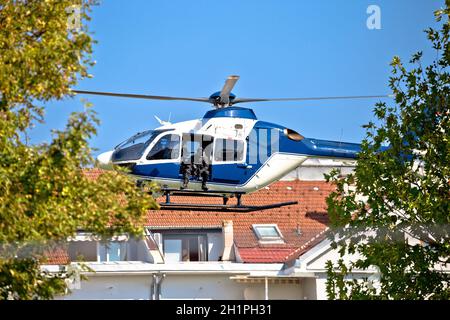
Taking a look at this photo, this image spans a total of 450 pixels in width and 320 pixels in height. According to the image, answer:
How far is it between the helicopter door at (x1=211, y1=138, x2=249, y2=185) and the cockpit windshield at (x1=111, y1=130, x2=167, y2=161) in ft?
3.74

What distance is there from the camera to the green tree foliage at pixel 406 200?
13969 mm

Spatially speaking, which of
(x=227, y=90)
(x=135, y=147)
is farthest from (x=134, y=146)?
(x=227, y=90)

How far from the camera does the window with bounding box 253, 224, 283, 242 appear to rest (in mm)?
25072

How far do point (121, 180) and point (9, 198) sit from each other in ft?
3.73

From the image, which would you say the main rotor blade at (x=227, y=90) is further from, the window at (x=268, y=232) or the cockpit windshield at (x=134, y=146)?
the window at (x=268, y=232)

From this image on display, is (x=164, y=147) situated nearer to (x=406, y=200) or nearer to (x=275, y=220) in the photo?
(x=406, y=200)

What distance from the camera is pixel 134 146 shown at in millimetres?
17594

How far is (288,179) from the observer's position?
1139 inches

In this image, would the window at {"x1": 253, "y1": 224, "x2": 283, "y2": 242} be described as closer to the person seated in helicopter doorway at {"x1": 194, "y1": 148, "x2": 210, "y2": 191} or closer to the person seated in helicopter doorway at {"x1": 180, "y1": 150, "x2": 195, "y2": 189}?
the person seated in helicopter doorway at {"x1": 194, "y1": 148, "x2": 210, "y2": 191}

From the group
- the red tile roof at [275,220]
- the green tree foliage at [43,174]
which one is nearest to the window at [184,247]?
the red tile roof at [275,220]

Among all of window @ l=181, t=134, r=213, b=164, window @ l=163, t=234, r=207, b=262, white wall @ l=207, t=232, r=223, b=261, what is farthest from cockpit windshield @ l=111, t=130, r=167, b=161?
white wall @ l=207, t=232, r=223, b=261

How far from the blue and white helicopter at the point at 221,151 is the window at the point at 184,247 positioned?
6195 millimetres

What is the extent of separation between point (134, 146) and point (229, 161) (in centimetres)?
169
